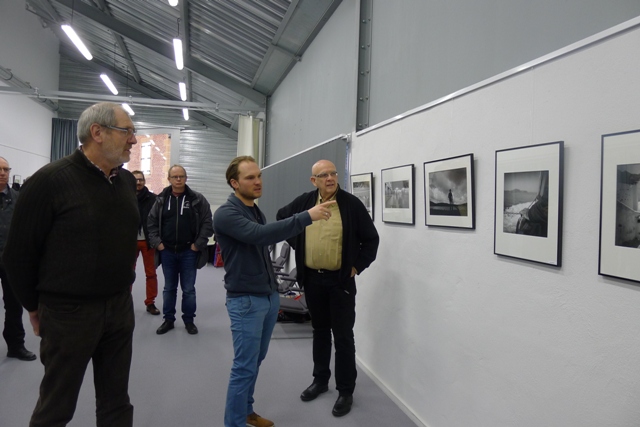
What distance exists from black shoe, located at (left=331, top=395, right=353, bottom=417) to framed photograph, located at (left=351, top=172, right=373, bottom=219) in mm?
1278

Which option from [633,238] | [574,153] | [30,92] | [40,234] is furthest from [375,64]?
[30,92]

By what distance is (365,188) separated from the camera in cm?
309

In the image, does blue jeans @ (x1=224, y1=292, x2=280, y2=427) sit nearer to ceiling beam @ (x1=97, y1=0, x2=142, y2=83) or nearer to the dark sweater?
the dark sweater

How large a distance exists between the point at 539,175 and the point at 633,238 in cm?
40

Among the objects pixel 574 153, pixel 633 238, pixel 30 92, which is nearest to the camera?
pixel 633 238

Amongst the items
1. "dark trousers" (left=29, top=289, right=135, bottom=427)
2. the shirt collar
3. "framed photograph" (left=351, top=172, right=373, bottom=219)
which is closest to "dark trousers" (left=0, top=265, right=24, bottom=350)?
"dark trousers" (left=29, top=289, right=135, bottom=427)

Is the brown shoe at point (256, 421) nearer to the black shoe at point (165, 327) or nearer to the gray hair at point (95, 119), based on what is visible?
the gray hair at point (95, 119)

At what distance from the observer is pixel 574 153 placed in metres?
1.39

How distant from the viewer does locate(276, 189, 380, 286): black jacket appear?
→ 2340 mm

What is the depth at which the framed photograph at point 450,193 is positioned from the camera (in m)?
1.90

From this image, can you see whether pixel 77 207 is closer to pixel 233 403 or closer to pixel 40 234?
pixel 40 234

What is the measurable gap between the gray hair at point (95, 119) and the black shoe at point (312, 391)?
75.2 inches

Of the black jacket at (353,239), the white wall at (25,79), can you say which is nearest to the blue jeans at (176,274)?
the black jacket at (353,239)

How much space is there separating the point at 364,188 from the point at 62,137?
440 inches
